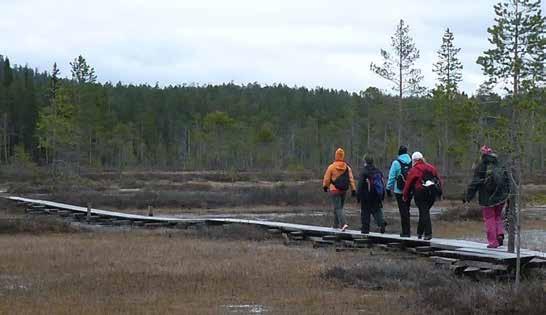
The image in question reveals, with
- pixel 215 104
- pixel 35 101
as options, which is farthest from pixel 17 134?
pixel 215 104

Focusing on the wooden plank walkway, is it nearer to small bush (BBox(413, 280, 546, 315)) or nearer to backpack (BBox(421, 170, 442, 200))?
backpack (BBox(421, 170, 442, 200))

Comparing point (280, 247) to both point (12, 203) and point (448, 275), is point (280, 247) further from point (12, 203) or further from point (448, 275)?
point (12, 203)

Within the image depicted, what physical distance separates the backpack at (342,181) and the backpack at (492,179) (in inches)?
178

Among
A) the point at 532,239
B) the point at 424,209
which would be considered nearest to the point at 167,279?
the point at 424,209

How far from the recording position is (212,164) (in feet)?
349

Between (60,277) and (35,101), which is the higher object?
(35,101)

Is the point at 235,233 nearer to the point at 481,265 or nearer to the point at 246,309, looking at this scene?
the point at 481,265

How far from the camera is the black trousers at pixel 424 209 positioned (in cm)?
1503

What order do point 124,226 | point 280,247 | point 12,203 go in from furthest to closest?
point 12,203 < point 124,226 < point 280,247

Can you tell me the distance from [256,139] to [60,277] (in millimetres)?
84562

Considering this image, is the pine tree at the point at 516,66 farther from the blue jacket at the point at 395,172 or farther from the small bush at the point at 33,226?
the small bush at the point at 33,226

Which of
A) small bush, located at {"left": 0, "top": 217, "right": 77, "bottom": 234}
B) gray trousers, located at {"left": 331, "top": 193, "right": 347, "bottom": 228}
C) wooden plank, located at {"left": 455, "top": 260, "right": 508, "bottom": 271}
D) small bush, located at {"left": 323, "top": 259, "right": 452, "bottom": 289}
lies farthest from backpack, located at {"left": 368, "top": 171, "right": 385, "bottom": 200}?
small bush, located at {"left": 0, "top": 217, "right": 77, "bottom": 234}

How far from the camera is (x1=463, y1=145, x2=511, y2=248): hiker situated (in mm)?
13633

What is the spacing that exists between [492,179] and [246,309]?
602 centimetres
